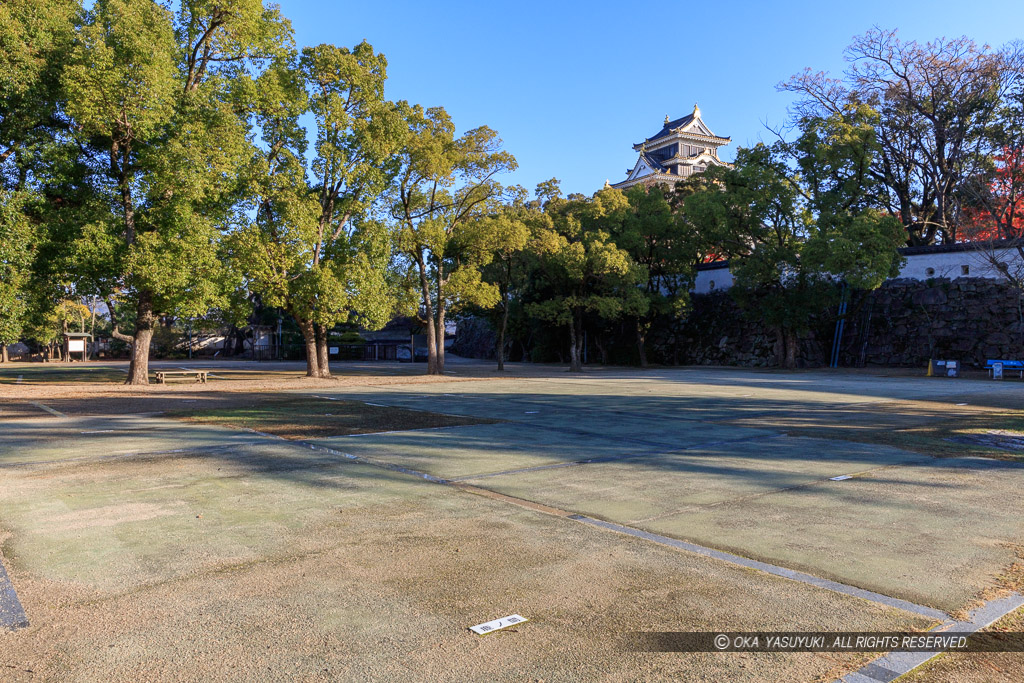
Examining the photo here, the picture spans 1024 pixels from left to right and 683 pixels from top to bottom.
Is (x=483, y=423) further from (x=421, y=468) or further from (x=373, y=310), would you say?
(x=373, y=310)

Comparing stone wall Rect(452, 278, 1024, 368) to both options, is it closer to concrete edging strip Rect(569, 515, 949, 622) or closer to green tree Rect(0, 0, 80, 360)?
green tree Rect(0, 0, 80, 360)

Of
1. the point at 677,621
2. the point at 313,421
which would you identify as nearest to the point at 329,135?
the point at 313,421

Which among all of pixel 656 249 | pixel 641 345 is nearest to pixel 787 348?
pixel 641 345

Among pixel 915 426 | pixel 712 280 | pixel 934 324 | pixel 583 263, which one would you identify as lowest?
pixel 915 426

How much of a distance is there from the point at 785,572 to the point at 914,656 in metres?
1.03

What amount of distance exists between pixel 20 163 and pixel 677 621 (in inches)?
839

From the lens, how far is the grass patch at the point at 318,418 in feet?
35.3

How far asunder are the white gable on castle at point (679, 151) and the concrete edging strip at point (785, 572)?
5616 centimetres

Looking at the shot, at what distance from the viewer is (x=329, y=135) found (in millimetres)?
23375

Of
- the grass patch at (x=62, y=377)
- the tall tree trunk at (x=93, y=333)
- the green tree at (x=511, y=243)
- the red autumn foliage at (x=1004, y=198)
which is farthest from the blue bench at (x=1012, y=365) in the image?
the tall tree trunk at (x=93, y=333)

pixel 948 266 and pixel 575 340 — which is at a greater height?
pixel 948 266

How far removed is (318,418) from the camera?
40.6 ft

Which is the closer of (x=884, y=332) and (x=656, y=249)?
(x=884, y=332)

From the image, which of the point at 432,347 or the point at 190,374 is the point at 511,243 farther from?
the point at 190,374
